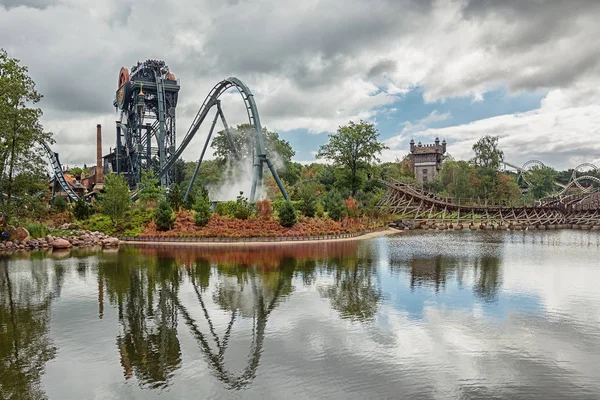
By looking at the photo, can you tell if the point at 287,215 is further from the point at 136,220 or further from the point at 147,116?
the point at 147,116

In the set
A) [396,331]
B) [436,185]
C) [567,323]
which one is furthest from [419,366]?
[436,185]

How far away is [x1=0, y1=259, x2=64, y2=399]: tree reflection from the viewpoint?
7.93 metres

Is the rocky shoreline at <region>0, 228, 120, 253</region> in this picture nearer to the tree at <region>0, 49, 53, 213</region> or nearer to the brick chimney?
the tree at <region>0, 49, 53, 213</region>

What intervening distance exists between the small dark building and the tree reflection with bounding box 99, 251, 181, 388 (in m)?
92.5

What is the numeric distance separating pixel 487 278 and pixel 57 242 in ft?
81.8

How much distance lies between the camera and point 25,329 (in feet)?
36.5

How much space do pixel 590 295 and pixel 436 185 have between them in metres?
70.0

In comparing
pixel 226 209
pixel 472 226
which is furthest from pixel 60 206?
pixel 472 226

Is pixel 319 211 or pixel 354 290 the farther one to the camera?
pixel 319 211

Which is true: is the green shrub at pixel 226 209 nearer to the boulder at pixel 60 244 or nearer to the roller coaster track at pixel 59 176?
the boulder at pixel 60 244

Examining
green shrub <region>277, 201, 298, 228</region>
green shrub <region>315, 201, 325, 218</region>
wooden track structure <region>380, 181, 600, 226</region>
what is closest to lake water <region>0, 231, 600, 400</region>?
green shrub <region>277, 201, 298, 228</region>

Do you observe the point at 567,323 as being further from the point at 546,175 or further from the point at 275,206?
the point at 546,175

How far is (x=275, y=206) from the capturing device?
3759 cm

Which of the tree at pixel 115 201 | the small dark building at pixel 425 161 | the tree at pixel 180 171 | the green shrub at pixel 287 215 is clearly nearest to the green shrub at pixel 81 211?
the tree at pixel 115 201
